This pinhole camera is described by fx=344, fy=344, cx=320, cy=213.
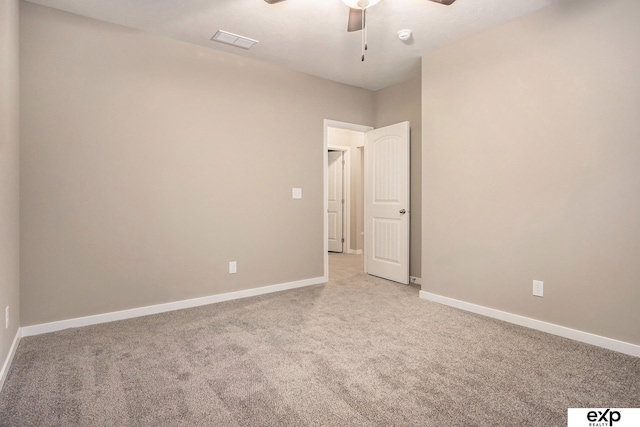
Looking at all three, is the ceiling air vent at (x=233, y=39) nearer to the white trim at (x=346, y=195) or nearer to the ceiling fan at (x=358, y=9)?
the ceiling fan at (x=358, y=9)

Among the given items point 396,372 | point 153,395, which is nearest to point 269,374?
point 153,395

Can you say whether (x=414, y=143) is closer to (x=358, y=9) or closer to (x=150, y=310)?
(x=358, y=9)

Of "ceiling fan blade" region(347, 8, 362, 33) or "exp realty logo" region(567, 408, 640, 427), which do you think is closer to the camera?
"exp realty logo" region(567, 408, 640, 427)

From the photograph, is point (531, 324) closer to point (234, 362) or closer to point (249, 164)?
point (234, 362)

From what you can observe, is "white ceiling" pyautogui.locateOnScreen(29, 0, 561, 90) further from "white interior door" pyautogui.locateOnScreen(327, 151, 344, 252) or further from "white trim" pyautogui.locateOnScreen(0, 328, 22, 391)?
"white interior door" pyautogui.locateOnScreen(327, 151, 344, 252)

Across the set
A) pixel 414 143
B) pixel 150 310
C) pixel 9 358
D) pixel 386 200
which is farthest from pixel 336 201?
pixel 9 358

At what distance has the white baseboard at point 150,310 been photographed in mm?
2752

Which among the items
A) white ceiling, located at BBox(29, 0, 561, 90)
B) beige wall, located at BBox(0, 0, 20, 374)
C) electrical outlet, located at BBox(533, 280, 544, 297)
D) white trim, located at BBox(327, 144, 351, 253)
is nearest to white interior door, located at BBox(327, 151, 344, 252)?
white trim, located at BBox(327, 144, 351, 253)

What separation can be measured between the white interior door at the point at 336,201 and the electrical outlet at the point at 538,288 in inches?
174

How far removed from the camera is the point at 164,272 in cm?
328

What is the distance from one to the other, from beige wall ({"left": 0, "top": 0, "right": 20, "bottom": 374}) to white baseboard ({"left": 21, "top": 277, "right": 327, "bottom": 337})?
0.21m

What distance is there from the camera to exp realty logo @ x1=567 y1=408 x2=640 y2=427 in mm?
1609

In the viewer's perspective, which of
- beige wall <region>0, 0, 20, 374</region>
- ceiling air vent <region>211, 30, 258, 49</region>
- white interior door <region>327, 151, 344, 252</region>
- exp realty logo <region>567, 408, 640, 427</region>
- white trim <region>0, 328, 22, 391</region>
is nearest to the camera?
exp realty logo <region>567, 408, 640, 427</region>

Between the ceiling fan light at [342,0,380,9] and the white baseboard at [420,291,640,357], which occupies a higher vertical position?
the ceiling fan light at [342,0,380,9]
